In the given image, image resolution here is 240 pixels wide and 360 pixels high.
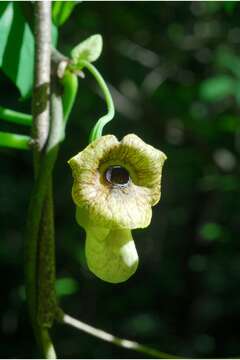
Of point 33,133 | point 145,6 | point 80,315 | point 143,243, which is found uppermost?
point 145,6

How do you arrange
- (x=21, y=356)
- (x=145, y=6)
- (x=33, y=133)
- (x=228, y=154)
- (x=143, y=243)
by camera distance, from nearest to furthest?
(x=33, y=133) → (x=21, y=356) → (x=145, y=6) → (x=228, y=154) → (x=143, y=243)

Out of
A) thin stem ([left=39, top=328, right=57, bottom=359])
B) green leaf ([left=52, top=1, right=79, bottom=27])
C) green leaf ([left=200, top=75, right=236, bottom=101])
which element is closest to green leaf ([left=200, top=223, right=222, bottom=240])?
green leaf ([left=200, top=75, right=236, bottom=101])

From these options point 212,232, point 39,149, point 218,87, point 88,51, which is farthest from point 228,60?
point 39,149

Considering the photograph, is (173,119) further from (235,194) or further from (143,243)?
(143,243)

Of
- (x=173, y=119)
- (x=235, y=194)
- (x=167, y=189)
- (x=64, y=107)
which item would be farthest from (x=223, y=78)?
(x=64, y=107)

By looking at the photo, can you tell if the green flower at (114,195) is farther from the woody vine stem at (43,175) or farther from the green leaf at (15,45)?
the green leaf at (15,45)
